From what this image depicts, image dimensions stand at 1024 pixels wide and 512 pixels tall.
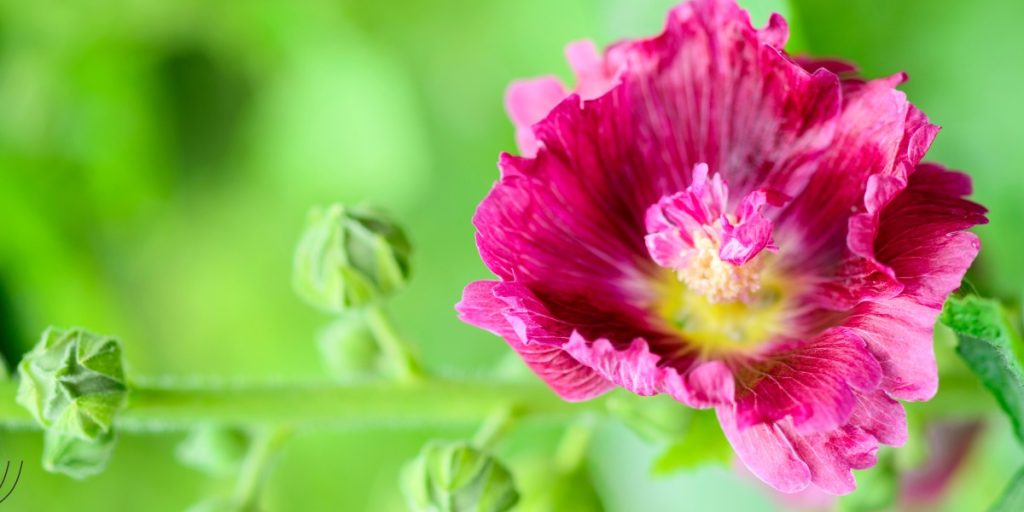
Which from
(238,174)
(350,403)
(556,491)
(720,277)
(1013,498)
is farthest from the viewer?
(238,174)

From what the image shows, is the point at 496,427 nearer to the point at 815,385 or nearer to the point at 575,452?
the point at 575,452

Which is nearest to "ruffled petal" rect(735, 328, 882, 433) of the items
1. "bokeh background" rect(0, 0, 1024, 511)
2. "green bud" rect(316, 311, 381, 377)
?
"green bud" rect(316, 311, 381, 377)

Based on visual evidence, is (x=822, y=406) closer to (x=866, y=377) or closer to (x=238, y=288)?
(x=866, y=377)

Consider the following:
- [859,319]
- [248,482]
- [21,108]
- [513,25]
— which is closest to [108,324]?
[21,108]

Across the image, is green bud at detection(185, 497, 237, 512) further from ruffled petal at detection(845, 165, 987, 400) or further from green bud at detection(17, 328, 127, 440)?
ruffled petal at detection(845, 165, 987, 400)

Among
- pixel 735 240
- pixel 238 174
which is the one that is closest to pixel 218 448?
pixel 735 240
